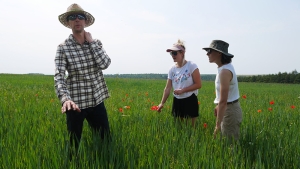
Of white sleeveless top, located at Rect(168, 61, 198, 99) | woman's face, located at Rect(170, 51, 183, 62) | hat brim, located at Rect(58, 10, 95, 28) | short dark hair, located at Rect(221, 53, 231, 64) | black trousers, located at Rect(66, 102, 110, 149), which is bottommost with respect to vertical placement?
black trousers, located at Rect(66, 102, 110, 149)

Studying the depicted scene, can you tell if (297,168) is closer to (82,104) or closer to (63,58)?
(82,104)

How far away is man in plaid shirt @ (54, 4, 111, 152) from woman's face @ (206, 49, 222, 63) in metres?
1.08

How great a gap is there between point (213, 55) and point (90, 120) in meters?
1.46

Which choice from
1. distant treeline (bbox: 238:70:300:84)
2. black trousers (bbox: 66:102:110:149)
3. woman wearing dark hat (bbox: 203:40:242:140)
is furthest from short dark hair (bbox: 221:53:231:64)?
distant treeline (bbox: 238:70:300:84)

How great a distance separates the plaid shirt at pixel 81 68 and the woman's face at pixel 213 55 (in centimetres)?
108

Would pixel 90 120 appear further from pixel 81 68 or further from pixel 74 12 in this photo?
pixel 74 12

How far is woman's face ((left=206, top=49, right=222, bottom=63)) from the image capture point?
8.60 feet

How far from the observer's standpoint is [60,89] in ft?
7.16

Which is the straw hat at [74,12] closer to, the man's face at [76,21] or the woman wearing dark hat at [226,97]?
the man's face at [76,21]

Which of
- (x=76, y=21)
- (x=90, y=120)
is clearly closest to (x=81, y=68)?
(x=76, y=21)

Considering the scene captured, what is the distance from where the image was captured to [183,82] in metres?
3.34

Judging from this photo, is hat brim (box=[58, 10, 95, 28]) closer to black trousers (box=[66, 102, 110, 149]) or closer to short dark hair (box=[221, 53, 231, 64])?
black trousers (box=[66, 102, 110, 149])

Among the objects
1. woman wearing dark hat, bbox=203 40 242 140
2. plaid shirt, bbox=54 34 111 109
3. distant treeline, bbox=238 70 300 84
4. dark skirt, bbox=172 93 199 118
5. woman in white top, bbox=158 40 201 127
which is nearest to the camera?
plaid shirt, bbox=54 34 111 109

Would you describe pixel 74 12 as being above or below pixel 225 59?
above
